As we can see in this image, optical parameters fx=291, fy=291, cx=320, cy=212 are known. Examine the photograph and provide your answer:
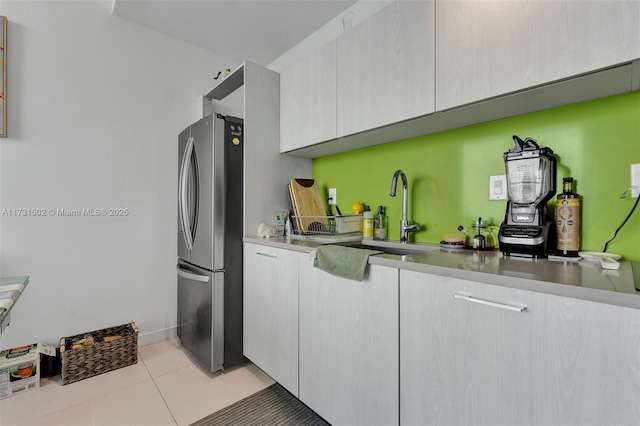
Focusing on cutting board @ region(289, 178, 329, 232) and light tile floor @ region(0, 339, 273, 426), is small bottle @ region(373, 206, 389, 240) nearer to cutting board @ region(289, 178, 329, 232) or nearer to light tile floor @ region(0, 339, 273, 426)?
cutting board @ region(289, 178, 329, 232)

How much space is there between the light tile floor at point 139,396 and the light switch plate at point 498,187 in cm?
168

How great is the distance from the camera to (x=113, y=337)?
2004 mm

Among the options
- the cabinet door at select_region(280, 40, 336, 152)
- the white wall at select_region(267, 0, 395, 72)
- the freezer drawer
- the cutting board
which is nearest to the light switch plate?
the cabinet door at select_region(280, 40, 336, 152)

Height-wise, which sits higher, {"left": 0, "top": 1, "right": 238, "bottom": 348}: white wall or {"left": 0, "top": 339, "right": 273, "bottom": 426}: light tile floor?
{"left": 0, "top": 1, "right": 238, "bottom": 348}: white wall

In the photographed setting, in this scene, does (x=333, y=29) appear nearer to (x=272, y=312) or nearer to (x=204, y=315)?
(x=272, y=312)

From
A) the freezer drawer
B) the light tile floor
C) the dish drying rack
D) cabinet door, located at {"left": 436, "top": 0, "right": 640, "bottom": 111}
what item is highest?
cabinet door, located at {"left": 436, "top": 0, "right": 640, "bottom": 111}

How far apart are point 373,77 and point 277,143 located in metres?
0.88

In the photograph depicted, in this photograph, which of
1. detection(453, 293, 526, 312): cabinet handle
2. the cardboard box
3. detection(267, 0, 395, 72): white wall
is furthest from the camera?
detection(267, 0, 395, 72): white wall

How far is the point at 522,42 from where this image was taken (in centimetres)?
104

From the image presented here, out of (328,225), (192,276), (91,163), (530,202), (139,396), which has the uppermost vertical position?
(91,163)

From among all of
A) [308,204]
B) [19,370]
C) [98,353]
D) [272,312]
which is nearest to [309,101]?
[308,204]

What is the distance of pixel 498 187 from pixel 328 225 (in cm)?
100

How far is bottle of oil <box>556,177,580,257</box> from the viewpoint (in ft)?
3.65

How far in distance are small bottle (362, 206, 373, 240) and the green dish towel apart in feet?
1.85
